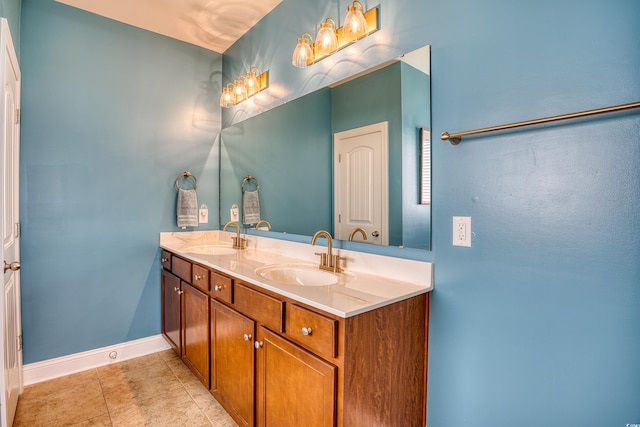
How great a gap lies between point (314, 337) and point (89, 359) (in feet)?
7.03

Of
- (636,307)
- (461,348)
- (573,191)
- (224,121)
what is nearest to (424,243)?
(461,348)

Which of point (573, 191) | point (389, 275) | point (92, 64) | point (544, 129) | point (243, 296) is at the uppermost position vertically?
point (92, 64)

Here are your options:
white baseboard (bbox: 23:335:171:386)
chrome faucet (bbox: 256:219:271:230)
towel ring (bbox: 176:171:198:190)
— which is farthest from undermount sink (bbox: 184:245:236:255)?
white baseboard (bbox: 23:335:171:386)

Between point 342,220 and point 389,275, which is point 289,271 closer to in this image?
point 342,220

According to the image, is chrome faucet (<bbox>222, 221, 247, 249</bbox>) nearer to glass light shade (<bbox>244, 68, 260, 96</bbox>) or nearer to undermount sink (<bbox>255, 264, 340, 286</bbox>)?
undermount sink (<bbox>255, 264, 340, 286</bbox>)

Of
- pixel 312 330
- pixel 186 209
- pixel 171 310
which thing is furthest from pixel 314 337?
pixel 186 209

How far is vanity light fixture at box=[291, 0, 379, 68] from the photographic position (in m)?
1.63

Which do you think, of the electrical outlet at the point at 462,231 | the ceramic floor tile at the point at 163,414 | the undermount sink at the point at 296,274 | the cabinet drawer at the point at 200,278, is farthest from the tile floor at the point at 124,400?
the electrical outlet at the point at 462,231

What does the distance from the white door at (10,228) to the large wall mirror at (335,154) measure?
136cm

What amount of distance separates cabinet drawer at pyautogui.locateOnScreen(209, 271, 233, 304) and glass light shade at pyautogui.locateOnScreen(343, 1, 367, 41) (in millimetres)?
1380

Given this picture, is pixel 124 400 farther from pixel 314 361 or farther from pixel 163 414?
pixel 314 361

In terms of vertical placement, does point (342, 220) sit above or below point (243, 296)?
above

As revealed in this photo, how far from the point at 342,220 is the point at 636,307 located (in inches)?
46.5

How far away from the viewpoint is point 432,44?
142 centimetres
